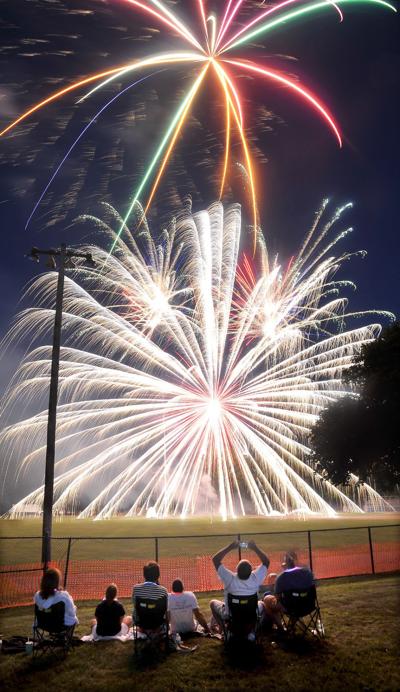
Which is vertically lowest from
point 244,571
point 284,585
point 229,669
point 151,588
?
point 229,669

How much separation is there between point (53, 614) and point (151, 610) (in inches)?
55.3

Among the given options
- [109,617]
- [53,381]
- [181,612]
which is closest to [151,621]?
[181,612]

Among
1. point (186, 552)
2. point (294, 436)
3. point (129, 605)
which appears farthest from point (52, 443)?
point (294, 436)

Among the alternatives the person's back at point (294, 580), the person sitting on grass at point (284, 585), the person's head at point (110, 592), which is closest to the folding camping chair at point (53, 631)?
the person's head at point (110, 592)

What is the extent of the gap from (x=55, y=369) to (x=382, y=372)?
640 inches

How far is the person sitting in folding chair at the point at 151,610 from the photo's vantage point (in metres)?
7.66

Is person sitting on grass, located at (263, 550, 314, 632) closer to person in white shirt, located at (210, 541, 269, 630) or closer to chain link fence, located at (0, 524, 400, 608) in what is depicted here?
person in white shirt, located at (210, 541, 269, 630)

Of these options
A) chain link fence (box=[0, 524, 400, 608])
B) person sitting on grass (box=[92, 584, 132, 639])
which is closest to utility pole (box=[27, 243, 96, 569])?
chain link fence (box=[0, 524, 400, 608])

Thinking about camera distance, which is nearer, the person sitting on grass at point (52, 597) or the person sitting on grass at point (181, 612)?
the person sitting on grass at point (52, 597)

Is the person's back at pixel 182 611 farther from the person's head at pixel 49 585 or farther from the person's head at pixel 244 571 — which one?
the person's head at pixel 49 585

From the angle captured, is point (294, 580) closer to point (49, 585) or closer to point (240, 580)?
point (240, 580)

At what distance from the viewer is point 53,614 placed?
771 centimetres

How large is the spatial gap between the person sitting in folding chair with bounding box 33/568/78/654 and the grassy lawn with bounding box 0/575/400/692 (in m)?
0.27

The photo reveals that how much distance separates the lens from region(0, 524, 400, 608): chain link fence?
55.7 feet
